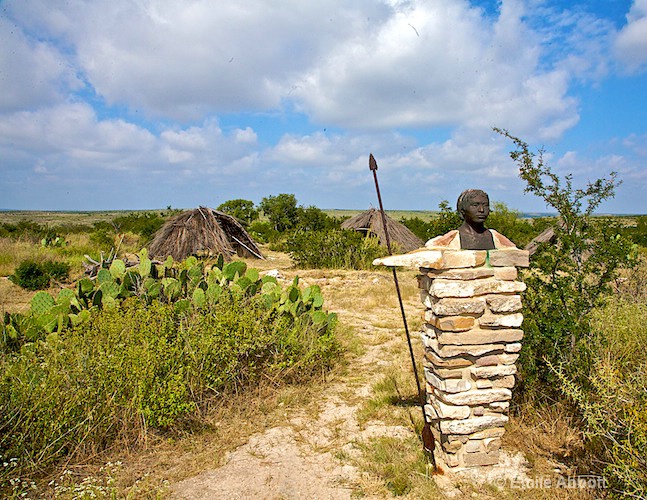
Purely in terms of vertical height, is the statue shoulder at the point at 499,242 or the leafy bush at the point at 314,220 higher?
the leafy bush at the point at 314,220

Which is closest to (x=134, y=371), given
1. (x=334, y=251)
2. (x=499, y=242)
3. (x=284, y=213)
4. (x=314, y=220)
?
(x=499, y=242)

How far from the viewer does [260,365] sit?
14.5ft

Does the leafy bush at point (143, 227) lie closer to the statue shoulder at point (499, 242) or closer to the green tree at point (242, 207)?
the green tree at point (242, 207)

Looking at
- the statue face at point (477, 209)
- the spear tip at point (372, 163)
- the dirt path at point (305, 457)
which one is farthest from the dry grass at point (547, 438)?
the spear tip at point (372, 163)

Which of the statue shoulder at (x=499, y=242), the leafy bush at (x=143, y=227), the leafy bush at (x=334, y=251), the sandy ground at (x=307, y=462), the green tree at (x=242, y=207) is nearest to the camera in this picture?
the sandy ground at (x=307, y=462)

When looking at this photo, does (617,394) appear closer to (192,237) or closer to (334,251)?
(334,251)

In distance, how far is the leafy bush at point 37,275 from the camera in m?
9.14

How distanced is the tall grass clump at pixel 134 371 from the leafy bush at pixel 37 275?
5972 millimetres

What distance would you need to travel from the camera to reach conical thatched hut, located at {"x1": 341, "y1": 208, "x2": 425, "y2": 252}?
15.4 meters

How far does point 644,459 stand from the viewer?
7.65 feet

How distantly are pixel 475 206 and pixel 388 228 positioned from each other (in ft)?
41.1

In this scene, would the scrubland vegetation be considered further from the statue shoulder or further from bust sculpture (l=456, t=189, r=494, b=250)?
bust sculpture (l=456, t=189, r=494, b=250)

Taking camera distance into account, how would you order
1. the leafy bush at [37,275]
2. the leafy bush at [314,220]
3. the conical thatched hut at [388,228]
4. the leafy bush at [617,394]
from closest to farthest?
the leafy bush at [617,394] → the leafy bush at [37,275] → the conical thatched hut at [388,228] → the leafy bush at [314,220]

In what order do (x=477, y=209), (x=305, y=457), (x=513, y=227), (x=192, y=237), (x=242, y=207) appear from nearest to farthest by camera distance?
(x=477, y=209) < (x=305, y=457) < (x=192, y=237) < (x=513, y=227) < (x=242, y=207)
